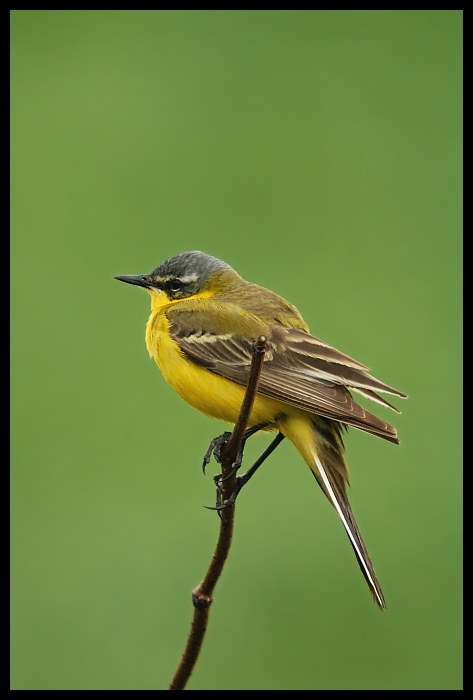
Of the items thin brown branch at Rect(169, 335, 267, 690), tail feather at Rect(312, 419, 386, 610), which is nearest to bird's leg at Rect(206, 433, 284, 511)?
thin brown branch at Rect(169, 335, 267, 690)

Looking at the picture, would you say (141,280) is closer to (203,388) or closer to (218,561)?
(203,388)

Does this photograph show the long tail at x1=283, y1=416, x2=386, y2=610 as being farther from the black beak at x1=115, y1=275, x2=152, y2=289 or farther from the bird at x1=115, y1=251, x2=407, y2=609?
the black beak at x1=115, y1=275, x2=152, y2=289

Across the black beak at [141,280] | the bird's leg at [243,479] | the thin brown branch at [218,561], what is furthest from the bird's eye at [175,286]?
the thin brown branch at [218,561]

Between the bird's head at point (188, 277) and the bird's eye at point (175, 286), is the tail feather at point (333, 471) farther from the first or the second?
the bird's eye at point (175, 286)

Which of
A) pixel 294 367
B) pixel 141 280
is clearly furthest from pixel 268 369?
pixel 141 280

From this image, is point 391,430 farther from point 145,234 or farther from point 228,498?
point 145,234
